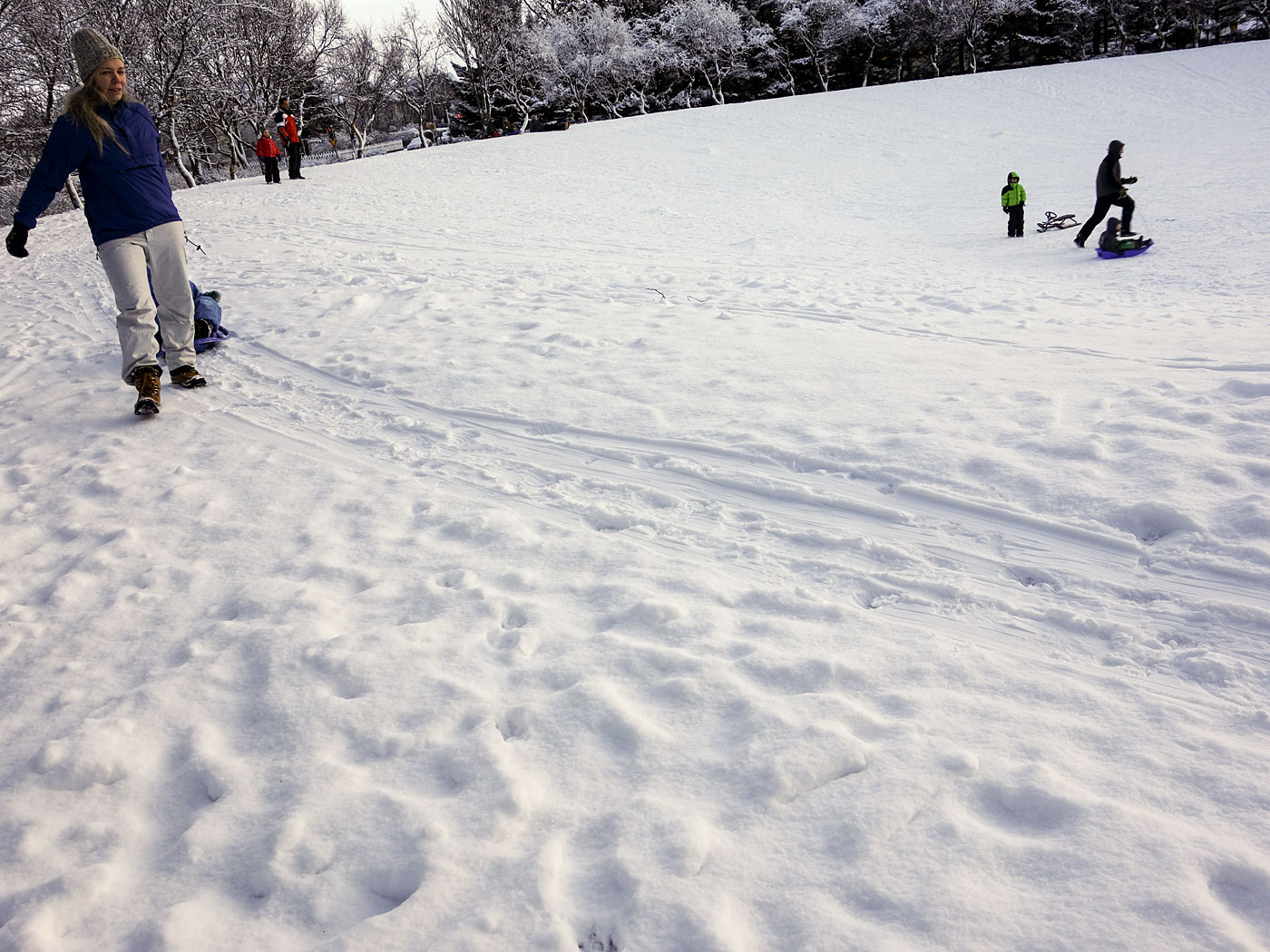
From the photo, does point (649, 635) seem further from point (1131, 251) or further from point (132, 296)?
point (1131, 251)

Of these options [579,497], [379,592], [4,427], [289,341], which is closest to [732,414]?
[579,497]

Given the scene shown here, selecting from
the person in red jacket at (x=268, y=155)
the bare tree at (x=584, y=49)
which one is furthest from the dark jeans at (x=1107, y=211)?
the bare tree at (x=584, y=49)

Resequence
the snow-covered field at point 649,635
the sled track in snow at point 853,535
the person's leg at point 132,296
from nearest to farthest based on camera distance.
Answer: the snow-covered field at point 649,635 < the sled track in snow at point 853,535 < the person's leg at point 132,296

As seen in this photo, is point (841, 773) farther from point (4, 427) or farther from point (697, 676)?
point (4, 427)

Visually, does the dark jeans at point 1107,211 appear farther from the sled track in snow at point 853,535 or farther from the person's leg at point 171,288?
the person's leg at point 171,288

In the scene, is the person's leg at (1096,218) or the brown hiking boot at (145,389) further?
the person's leg at (1096,218)

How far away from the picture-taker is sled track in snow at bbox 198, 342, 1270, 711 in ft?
8.09

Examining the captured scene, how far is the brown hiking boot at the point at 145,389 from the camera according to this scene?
4.54 metres

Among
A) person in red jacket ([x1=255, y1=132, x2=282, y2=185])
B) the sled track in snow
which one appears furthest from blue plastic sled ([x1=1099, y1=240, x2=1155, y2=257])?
person in red jacket ([x1=255, y1=132, x2=282, y2=185])

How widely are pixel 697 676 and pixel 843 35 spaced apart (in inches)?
1584

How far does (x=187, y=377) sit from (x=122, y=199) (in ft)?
4.08

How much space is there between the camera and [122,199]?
4309mm

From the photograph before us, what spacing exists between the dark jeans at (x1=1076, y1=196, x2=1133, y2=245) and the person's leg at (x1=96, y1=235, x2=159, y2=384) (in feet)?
34.4

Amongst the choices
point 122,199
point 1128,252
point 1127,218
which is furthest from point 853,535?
point 1127,218
